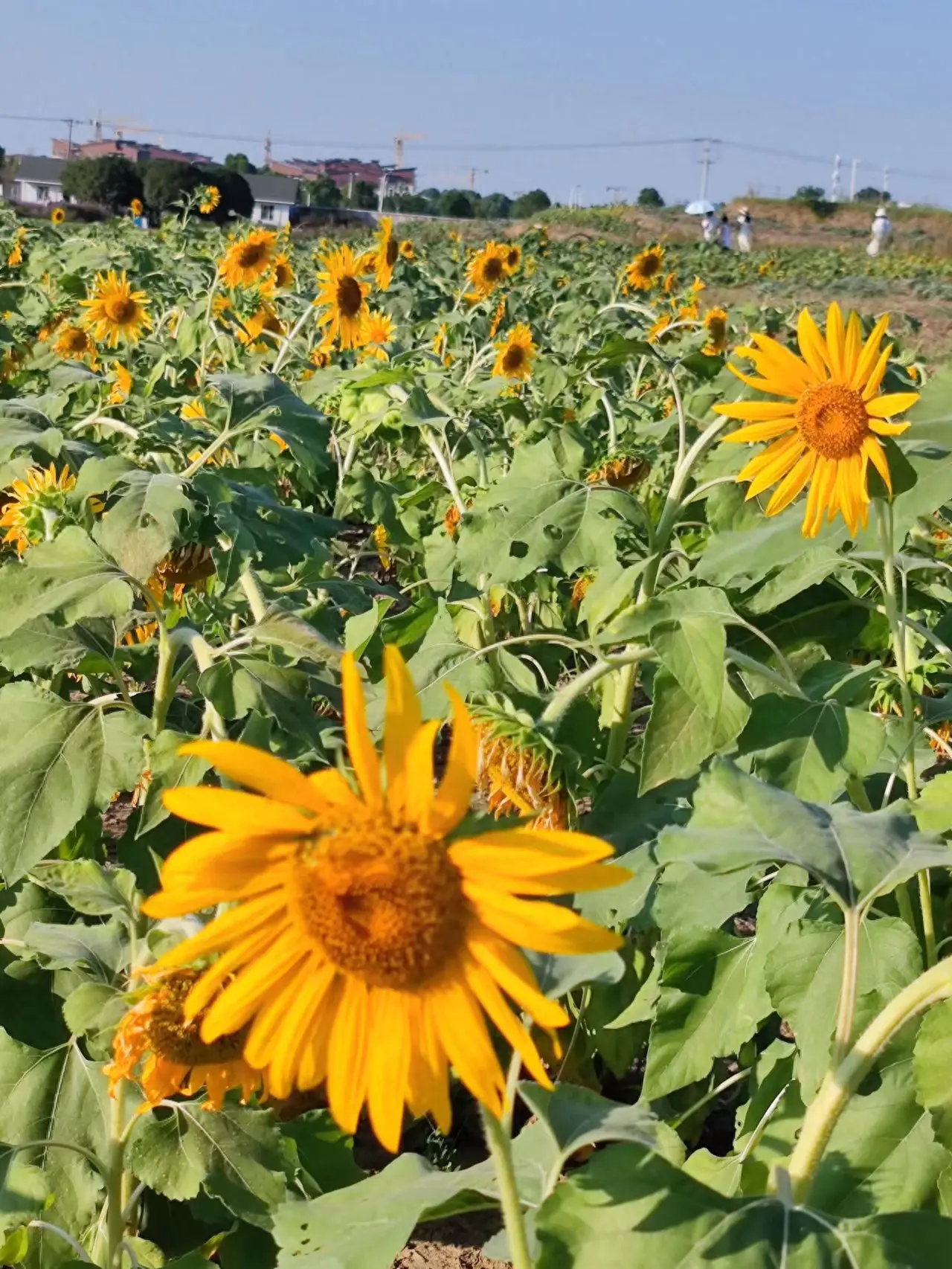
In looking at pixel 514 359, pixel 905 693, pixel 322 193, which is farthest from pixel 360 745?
pixel 322 193

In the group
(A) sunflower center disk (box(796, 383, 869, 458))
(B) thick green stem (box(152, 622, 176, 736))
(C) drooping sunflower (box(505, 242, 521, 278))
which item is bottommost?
(B) thick green stem (box(152, 622, 176, 736))

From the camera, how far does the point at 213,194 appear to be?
389 inches

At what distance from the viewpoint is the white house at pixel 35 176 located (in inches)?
1503

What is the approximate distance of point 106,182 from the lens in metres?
28.6

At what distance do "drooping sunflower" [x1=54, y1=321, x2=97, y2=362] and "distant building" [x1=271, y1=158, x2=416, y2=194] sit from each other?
135ft

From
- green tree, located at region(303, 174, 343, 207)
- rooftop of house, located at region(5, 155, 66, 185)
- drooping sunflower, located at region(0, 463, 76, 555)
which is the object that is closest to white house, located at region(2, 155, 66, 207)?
rooftop of house, located at region(5, 155, 66, 185)

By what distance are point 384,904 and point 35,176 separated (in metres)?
42.3

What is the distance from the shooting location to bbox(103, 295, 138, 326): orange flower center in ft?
17.5

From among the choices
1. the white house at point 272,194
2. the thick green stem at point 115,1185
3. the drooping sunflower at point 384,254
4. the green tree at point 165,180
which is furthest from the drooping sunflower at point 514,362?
the white house at point 272,194

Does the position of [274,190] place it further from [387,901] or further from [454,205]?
[387,901]

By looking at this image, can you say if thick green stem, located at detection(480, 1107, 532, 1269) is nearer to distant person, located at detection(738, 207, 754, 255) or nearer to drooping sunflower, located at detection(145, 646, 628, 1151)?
→ drooping sunflower, located at detection(145, 646, 628, 1151)

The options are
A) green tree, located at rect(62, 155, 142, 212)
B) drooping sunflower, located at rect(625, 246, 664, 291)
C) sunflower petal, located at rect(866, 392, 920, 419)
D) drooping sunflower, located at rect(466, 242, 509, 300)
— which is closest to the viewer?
sunflower petal, located at rect(866, 392, 920, 419)

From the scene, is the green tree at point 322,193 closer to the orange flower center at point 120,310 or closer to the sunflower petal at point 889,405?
the orange flower center at point 120,310

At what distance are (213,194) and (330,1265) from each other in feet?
32.2
